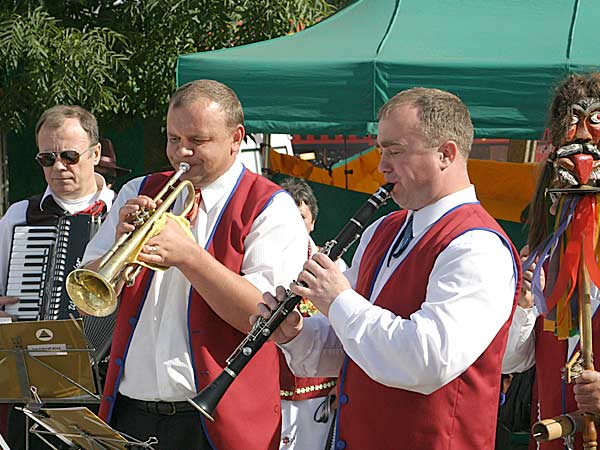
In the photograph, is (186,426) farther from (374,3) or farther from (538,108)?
(374,3)

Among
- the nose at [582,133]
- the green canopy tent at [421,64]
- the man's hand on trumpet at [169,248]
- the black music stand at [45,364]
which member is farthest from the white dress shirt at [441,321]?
the green canopy tent at [421,64]

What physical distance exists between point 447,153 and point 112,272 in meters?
0.99

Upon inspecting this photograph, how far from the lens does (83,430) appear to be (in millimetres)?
3102

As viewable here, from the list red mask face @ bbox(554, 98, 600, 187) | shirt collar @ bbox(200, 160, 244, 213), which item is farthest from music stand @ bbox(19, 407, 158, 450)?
red mask face @ bbox(554, 98, 600, 187)

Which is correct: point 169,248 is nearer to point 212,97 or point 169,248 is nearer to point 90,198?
point 212,97

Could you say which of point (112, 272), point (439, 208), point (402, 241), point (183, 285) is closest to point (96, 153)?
point (183, 285)

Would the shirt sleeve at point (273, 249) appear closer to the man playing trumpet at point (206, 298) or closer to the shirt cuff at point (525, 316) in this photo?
the man playing trumpet at point (206, 298)

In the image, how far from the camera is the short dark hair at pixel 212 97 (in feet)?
10.3

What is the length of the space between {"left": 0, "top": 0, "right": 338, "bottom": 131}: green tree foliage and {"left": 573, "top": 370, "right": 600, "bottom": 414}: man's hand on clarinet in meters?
6.61

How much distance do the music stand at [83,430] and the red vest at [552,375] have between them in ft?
3.83

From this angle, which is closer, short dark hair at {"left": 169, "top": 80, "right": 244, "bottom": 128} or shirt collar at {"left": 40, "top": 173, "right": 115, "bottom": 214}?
short dark hair at {"left": 169, "top": 80, "right": 244, "bottom": 128}

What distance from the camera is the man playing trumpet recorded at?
3018mm

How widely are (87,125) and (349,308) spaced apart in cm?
267

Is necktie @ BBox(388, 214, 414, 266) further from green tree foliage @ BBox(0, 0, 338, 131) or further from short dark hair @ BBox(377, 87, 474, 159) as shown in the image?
green tree foliage @ BBox(0, 0, 338, 131)
